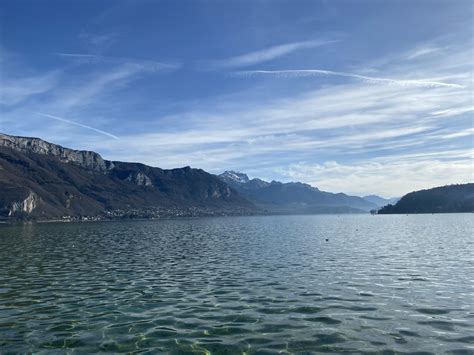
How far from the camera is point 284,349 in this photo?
24.3 m

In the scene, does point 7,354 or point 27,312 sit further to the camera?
point 27,312

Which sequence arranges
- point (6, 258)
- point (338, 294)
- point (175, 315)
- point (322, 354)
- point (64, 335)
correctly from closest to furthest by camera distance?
point (322, 354) → point (64, 335) → point (175, 315) → point (338, 294) → point (6, 258)

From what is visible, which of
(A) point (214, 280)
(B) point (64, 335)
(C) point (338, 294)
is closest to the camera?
(B) point (64, 335)

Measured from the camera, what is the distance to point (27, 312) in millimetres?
34594

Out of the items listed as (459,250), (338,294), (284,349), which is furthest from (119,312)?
(459,250)

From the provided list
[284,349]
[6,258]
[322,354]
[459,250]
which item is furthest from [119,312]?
[459,250]

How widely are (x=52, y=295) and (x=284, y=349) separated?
29.0 m

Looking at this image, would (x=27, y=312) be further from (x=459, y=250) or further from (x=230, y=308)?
(x=459, y=250)

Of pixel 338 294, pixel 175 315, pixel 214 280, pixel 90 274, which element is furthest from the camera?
pixel 90 274

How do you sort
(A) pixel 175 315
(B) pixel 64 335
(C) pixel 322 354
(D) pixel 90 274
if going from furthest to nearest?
(D) pixel 90 274
(A) pixel 175 315
(B) pixel 64 335
(C) pixel 322 354

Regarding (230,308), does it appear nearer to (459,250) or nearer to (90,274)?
(90,274)

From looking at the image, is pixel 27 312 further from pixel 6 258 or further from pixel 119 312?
pixel 6 258

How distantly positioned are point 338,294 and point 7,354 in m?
29.7

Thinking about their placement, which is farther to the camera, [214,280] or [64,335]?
[214,280]
